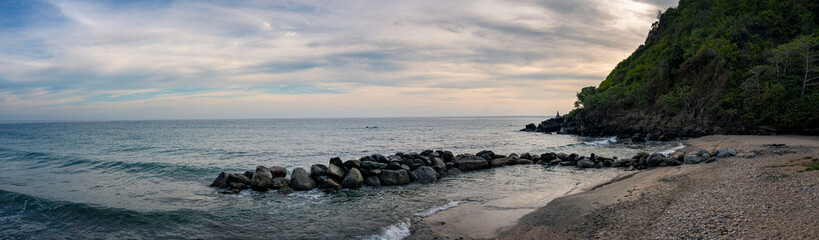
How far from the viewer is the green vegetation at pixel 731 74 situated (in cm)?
3541

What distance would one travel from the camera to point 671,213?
8094 millimetres

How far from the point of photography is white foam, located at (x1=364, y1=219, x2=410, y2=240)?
29.6 feet

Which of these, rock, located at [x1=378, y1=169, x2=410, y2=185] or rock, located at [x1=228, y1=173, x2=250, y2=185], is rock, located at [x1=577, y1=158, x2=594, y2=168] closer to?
rock, located at [x1=378, y1=169, x2=410, y2=185]

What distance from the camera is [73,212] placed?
1180 cm

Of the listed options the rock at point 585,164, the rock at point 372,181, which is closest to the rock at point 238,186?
the rock at point 372,181

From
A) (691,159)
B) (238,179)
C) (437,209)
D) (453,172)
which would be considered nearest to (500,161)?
(453,172)

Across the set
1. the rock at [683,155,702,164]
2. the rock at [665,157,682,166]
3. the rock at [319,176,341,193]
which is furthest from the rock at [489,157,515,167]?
the rock at [319,176,341,193]

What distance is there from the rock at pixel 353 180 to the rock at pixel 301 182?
4.46 ft

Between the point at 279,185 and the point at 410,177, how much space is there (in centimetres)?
584

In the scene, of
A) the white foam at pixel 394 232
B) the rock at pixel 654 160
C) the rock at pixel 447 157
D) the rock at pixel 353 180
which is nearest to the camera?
the white foam at pixel 394 232

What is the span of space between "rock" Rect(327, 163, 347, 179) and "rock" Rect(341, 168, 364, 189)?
433mm

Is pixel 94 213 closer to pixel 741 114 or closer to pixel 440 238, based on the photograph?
pixel 440 238

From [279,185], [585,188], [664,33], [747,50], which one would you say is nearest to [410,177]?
[279,185]

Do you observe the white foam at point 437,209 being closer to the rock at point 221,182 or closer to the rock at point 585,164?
the rock at point 221,182
